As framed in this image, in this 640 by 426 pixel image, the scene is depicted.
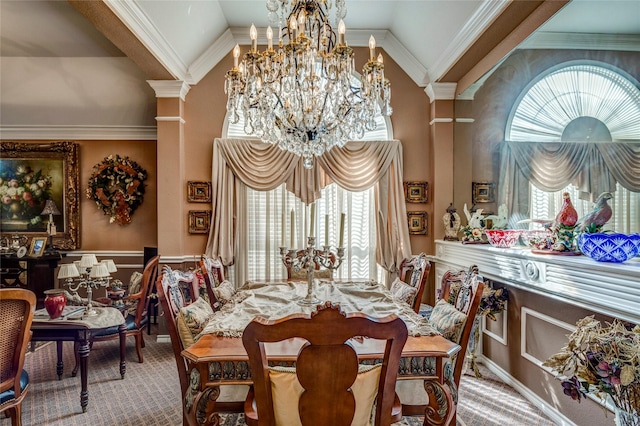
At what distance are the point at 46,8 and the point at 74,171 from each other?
2124 millimetres

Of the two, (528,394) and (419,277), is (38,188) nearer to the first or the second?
(419,277)

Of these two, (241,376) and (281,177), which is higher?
(281,177)

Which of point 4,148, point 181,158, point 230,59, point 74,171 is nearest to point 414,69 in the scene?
point 230,59

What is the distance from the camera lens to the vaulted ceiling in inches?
101

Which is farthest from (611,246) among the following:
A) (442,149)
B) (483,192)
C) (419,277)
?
(442,149)

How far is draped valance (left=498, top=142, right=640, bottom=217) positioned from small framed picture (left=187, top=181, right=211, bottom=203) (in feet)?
10.7

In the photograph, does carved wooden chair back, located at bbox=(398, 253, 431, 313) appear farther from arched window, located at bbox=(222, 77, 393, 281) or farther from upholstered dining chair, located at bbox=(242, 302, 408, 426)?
upholstered dining chair, located at bbox=(242, 302, 408, 426)

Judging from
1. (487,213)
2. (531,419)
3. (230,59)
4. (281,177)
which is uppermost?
(230,59)

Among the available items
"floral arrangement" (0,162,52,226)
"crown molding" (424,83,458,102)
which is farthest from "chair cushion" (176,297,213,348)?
"floral arrangement" (0,162,52,226)

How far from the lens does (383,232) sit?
416 centimetres

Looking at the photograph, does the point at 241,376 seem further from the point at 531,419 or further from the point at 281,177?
the point at 281,177

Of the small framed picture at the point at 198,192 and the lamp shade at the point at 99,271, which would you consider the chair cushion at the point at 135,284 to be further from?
the small framed picture at the point at 198,192

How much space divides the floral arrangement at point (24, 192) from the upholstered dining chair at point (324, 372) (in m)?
5.02

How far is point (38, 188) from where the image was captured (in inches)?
187
